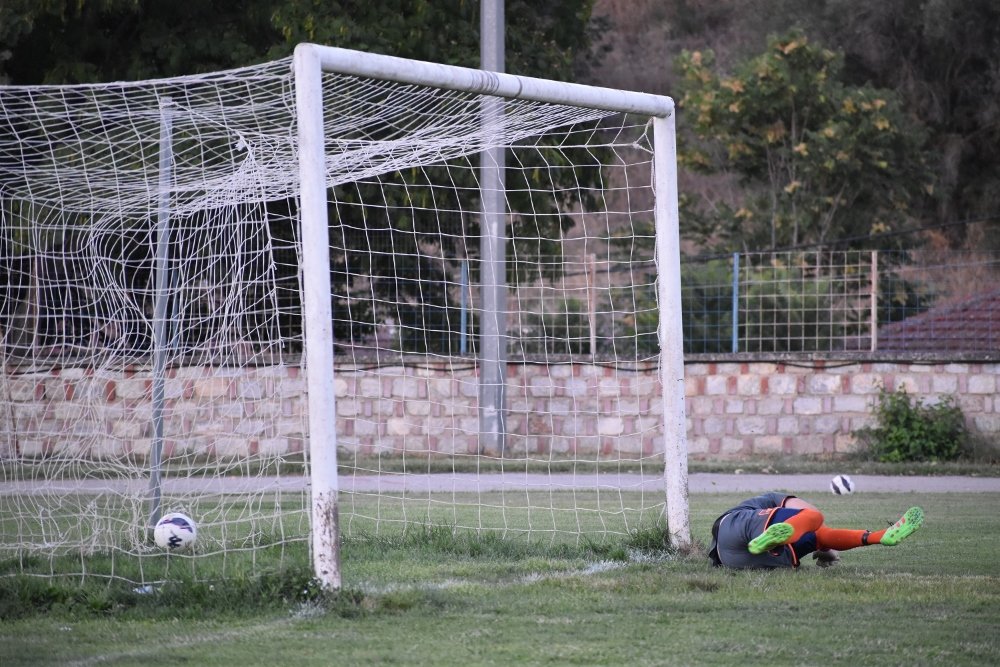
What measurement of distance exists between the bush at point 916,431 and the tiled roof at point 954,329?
0.84 meters

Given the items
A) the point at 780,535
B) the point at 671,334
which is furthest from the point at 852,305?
the point at 780,535

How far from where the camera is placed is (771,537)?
635cm

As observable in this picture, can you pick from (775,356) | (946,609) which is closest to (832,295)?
(775,356)

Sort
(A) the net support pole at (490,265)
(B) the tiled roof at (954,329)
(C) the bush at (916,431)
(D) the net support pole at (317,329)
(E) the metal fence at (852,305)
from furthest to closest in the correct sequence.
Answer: (B) the tiled roof at (954,329)
(E) the metal fence at (852,305)
(C) the bush at (916,431)
(A) the net support pole at (490,265)
(D) the net support pole at (317,329)

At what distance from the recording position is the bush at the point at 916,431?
13.9 meters

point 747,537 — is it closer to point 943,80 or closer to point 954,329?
point 954,329

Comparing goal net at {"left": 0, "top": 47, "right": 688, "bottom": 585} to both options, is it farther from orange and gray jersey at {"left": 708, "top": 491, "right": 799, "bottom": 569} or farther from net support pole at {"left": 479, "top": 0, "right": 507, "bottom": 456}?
orange and gray jersey at {"left": 708, "top": 491, "right": 799, "bottom": 569}

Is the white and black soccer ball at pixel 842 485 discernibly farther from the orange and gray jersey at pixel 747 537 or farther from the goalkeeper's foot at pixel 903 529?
the goalkeeper's foot at pixel 903 529

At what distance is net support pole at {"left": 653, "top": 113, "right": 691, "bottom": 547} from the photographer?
Answer: 23.9ft

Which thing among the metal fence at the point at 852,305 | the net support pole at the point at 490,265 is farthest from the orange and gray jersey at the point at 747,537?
the metal fence at the point at 852,305

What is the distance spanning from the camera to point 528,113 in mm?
7508

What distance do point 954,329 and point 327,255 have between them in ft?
36.5

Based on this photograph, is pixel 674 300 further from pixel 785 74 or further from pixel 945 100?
pixel 945 100

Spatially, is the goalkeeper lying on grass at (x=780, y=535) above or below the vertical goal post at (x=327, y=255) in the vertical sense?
below
